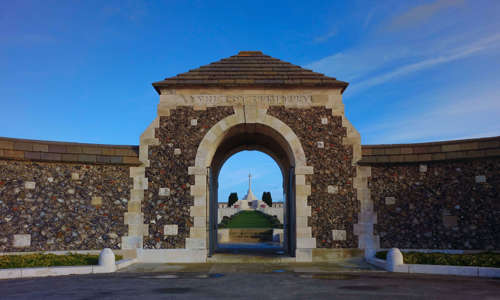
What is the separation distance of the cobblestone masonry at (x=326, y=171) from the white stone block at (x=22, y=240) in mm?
8150

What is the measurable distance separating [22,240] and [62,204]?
4.63 ft

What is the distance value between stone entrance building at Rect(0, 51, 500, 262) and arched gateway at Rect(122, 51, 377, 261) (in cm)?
3

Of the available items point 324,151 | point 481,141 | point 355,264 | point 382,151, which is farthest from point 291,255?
point 481,141

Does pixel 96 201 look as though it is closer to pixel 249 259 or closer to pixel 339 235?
pixel 249 259

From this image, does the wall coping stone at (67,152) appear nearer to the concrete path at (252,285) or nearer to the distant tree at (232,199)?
the concrete path at (252,285)

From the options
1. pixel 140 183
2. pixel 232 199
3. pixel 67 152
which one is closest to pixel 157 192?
pixel 140 183

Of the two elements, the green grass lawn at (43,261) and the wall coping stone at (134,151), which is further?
the wall coping stone at (134,151)

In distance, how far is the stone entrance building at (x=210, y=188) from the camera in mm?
12289

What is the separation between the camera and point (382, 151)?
1349 cm

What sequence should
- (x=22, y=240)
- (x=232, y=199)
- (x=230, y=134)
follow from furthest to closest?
(x=232, y=199) < (x=230, y=134) < (x=22, y=240)

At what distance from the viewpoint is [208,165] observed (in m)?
13.7

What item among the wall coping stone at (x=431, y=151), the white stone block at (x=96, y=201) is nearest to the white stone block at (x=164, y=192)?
the white stone block at (x=96, y=201)

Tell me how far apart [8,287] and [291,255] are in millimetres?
8321

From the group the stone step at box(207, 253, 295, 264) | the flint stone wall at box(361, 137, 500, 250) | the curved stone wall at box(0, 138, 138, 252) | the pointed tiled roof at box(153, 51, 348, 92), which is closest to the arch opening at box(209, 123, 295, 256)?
the stone step at box(207, 253, 295, 264)
